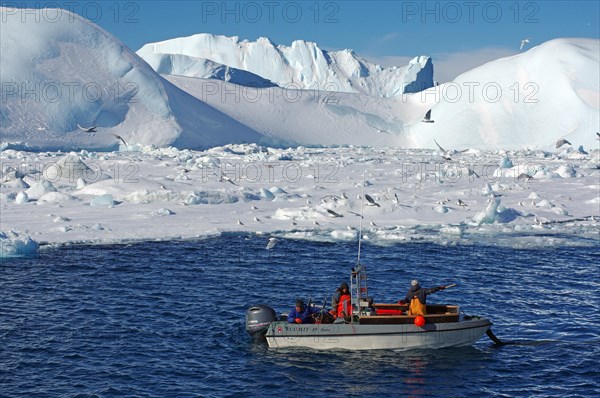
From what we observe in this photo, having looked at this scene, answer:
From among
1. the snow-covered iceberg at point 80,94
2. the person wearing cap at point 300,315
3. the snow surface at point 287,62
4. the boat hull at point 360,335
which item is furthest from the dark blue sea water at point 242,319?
the snow surface at point 287,62

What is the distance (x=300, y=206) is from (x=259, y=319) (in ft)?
60.0

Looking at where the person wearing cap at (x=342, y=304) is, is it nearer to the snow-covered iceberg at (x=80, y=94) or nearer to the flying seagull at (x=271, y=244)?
the flying seagull at (x=271, y=244)

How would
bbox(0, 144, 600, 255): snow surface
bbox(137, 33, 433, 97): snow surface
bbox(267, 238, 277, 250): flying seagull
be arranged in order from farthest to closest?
bbox(137, 33, 433, 97): snow surface
bbox(0, 144, 600, 255): snow surface
bbox(267, 238, 277, 250): flying seagull

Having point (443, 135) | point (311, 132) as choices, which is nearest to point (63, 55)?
point (311, 132)

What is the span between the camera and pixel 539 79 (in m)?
80.0

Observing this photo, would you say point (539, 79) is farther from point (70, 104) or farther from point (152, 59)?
point (152, 59)

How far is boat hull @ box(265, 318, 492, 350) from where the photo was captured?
1758 centimetres

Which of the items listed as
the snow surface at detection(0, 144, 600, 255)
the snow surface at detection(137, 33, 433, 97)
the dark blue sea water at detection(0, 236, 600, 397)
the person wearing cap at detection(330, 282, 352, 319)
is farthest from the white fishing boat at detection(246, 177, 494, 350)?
the snow surface at detection(137, 33, 433, 97)

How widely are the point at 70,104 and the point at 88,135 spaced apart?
11.1 feet

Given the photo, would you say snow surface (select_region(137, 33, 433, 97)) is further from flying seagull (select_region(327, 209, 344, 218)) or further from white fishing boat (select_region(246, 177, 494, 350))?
white fishing boat (select_region(246, 177, 494, 350))

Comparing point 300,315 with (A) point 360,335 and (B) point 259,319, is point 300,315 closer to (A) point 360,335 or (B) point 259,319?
(B) point 259,319

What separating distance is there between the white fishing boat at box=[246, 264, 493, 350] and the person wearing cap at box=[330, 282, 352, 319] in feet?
0.61

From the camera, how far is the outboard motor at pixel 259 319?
18078 millimetres

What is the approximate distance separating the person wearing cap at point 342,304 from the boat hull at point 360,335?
1.80ft
